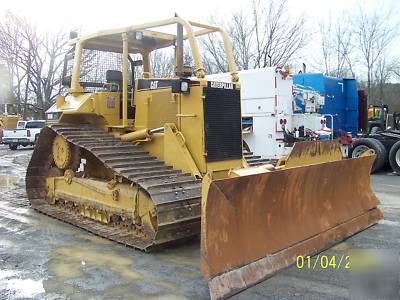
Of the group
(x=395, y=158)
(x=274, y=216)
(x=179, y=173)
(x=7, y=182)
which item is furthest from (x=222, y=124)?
(x=395, y=158)

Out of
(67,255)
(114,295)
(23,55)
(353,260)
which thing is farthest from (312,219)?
(23,55)

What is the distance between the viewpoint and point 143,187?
17.7 feet

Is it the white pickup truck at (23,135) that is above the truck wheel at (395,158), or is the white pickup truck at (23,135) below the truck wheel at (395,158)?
above

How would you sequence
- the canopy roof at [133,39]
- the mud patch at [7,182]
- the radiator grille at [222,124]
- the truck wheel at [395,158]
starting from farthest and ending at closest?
the truck wheel at [395,158], the mud patch at [7,182], the canopy roof at [133,39], the radiator grille at [222,124]

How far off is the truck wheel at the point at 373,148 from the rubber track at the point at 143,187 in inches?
354

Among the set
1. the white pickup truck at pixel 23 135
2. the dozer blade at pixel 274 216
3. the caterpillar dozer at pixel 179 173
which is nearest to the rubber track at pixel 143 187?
the caterpillar dozer at pixel 179 173

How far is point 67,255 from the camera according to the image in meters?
5.45

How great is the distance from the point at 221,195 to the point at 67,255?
2.27 meters

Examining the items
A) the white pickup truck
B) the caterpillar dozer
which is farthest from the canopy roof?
the white pickup truck

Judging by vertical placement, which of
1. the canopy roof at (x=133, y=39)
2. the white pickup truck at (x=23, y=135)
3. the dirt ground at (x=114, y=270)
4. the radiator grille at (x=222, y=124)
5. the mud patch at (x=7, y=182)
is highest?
the canopy roof at (x=133, y=39)

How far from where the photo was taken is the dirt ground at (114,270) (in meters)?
4.26

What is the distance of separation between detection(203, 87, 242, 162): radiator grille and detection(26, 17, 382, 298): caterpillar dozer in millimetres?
14

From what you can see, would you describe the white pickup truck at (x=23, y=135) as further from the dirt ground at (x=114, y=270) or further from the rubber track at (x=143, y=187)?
the dirt ground at (x=114, y=270)

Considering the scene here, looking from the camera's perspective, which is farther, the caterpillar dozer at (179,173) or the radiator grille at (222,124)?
the radiator grille at (222,124)
